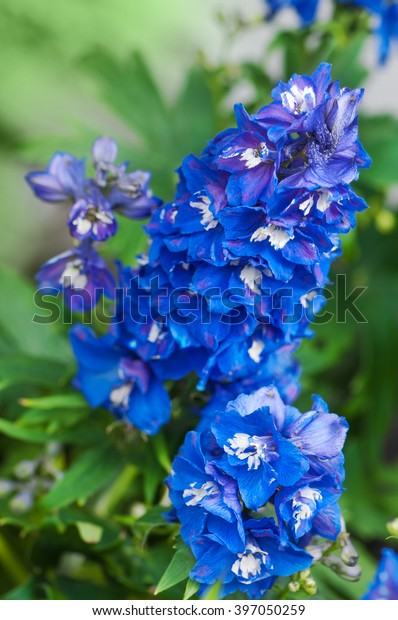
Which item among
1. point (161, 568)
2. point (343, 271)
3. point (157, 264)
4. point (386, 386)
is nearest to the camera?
point (157, 264)

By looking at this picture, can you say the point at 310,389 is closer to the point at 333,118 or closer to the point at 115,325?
the point at 115,325

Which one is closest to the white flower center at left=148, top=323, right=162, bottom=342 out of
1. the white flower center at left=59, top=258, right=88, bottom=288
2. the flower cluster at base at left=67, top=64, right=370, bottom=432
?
the flower cluster at base at left=67, top=64, right=370, bottom=432

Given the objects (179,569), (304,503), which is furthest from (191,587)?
(304,503)

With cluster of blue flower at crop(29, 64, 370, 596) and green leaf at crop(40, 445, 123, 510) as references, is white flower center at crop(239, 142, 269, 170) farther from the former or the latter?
green leaf at crop(40, 445, 123, 510)

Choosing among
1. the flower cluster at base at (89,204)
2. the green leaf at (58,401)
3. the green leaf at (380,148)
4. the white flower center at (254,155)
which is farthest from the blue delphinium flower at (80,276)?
the green leaf at (380,148)

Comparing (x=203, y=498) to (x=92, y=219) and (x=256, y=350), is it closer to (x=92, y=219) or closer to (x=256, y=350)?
(x=256, y=350)

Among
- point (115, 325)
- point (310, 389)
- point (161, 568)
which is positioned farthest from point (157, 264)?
point (310, 389)

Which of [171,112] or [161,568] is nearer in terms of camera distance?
[161,568]
